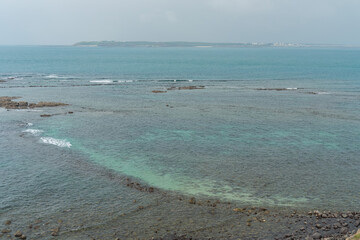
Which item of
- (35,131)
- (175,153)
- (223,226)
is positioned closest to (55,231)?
(223,226)

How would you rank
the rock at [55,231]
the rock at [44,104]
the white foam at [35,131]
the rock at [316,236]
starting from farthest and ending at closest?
the rock at [44,104] < the white foam at [35,131] < the rock at [55,231] < the rock at [316,236]

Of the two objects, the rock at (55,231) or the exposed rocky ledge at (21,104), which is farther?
the exposed rocky ledge at (21,104)

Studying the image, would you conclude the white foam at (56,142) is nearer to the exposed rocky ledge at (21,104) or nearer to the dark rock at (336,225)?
the exposed rocky ledge at (21,104)

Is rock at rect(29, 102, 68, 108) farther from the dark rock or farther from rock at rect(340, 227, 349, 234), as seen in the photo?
rock at rect(340, 227, 349, 234)

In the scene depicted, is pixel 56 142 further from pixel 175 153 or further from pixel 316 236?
pixel 316 236

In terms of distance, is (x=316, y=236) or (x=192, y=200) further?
(x=192, y=200)

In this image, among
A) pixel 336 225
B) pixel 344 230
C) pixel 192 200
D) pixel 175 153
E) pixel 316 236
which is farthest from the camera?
pixel 175 153

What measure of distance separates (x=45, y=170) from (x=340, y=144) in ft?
122

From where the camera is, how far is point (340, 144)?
44.6 metres

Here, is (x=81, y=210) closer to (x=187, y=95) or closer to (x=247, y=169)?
(x=247, y=169)

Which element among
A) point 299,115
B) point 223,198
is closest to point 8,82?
point 299,115

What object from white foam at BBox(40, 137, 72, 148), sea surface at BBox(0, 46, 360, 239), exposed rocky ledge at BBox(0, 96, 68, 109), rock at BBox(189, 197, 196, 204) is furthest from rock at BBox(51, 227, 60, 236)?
exposed rocky ledge at BBox(0, 96, 68, 109)

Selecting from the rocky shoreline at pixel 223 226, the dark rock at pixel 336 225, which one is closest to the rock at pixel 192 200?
the rocky shoreline at pixel 223 226

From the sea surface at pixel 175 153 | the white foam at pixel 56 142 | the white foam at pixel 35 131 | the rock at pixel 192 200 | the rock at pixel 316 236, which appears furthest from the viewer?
the white foam at pixel 35 131
